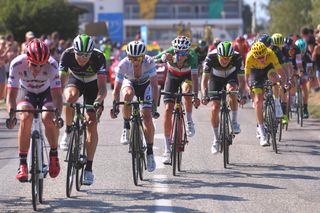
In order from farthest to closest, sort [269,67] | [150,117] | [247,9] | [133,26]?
[247,9] < [133,26] < [269,67] < [150,117]

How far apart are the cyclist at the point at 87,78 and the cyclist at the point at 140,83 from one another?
37 centimetres

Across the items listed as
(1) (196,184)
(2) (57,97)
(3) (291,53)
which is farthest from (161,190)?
(3) (291,53)

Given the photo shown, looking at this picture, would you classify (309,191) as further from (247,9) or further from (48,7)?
(247,9)

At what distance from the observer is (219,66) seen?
1371 cm

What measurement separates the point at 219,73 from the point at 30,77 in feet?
14.6

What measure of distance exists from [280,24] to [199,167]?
136 feet

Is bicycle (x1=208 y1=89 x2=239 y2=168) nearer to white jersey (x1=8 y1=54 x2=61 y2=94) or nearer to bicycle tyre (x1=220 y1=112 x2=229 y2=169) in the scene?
bicycle tyre (x1=220 y1=112 x2=229 y2=169)

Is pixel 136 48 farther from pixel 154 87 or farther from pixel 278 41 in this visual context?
pixel 278 41

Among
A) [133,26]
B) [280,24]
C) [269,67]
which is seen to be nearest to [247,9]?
[133,26]

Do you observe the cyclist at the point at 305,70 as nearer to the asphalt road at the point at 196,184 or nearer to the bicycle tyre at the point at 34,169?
the asphalt road at the point at 196,184

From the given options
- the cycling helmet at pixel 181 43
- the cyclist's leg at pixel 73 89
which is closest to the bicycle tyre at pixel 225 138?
the cycling helmet at pixel 181 43

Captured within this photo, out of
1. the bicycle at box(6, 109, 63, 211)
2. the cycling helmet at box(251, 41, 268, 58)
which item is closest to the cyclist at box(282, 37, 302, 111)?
the cycling helmet at box(251, 41, 268, 58)

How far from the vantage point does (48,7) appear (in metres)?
47.9

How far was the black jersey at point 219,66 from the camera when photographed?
13562 millimetres
